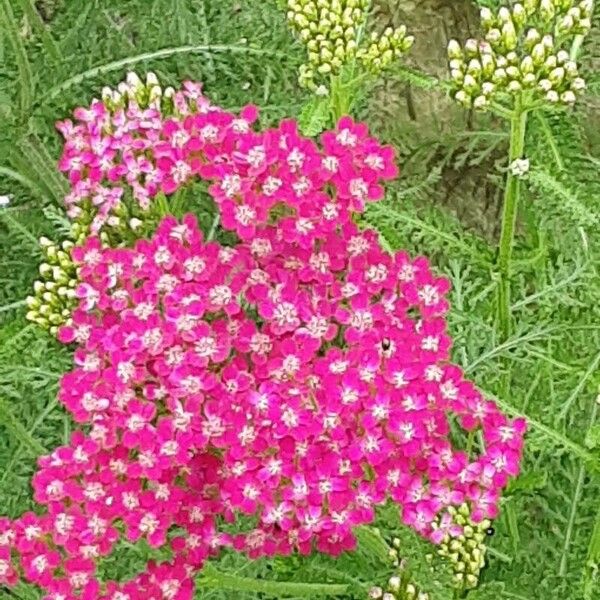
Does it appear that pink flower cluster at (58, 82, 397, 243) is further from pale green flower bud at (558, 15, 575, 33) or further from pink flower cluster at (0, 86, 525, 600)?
pale green flower bud at (558, 15, 575, 33)

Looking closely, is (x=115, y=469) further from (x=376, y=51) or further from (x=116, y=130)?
(x=376, y=51)

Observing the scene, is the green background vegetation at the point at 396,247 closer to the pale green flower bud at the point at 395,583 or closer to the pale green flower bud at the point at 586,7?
the pale green flower bud at the point at 395,583

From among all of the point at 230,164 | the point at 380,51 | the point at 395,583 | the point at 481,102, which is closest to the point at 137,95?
the point at 230,164

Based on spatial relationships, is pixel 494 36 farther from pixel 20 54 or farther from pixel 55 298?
Result: pixel 20 54

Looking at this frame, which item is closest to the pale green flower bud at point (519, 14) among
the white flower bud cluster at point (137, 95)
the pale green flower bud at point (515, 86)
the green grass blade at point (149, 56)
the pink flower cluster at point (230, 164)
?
the pale green flower bud at point (515, 86)

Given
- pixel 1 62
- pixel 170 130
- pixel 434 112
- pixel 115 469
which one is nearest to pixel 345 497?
pixel 115 469

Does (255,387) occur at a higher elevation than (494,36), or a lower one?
lower
